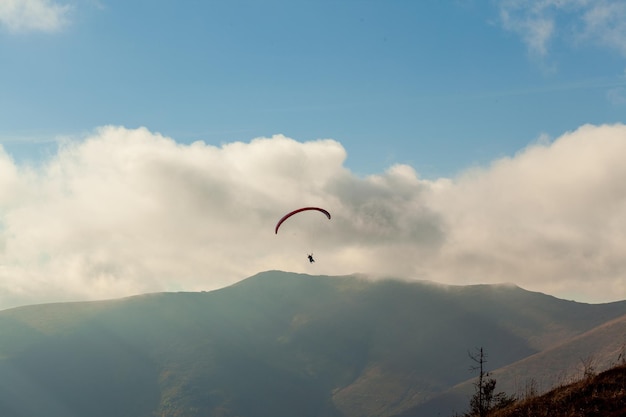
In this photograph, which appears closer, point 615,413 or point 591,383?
point 615,413

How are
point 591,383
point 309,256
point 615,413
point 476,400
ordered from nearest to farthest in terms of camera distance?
point 615,413 < point 591,383 < point 476,400 < point 309,256

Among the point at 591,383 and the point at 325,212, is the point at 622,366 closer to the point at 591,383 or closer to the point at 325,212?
the point at 591,383

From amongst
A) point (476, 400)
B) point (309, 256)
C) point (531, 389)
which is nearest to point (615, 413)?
point (531, 389)

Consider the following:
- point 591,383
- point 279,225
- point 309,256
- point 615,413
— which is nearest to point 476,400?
point 591,383

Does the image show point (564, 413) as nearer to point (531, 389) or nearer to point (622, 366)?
point (531, 389)

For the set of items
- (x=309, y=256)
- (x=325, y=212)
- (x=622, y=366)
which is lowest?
(x=622, y=366)

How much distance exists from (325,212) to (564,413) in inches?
2080

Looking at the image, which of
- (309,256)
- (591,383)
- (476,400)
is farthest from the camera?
(309,256)

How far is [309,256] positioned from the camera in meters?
75.6

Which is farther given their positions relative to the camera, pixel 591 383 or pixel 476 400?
pixel 476 400

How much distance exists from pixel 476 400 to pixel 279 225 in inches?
1933

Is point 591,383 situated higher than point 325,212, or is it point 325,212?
point 325,212

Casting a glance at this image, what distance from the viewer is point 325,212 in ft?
253

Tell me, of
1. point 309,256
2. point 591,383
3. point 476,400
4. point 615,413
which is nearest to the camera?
point 615,413
